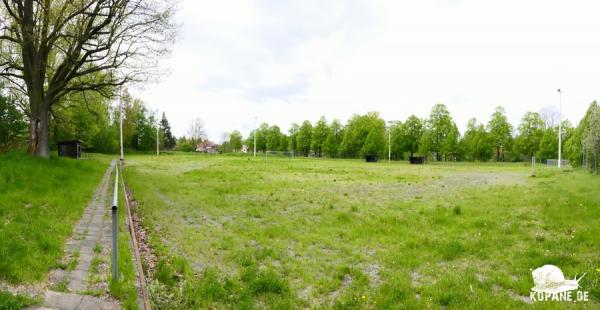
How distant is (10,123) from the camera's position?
28922 millimetres

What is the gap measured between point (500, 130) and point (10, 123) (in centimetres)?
7837

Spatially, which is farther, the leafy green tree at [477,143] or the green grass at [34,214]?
the leafy green tree at [477,143]

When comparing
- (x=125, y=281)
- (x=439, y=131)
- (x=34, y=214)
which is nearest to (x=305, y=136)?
(x=439, y=131)

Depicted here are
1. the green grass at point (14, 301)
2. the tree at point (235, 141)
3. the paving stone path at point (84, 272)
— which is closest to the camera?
the green grass at point (14, 301)

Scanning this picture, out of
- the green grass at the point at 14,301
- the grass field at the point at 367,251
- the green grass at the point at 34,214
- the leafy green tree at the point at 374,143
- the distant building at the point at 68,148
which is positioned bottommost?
the grass field at the point at 367,251

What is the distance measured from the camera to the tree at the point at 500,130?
232 ft

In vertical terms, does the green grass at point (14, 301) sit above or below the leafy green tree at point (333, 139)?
below

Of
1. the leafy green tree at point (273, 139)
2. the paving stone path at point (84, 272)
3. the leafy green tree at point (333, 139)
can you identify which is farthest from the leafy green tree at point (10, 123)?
the leafy green tree at point (273, 139)

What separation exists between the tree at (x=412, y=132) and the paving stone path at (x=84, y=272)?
2989 inches

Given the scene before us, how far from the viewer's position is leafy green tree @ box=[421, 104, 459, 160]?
73.7m

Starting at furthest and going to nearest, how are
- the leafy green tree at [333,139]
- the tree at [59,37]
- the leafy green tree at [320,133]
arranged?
the leafy green tree at [320,133], the leafy green tree at [333,139], the tree at [59,37]

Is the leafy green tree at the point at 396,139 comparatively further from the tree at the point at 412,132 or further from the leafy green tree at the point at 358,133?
the leafy green tree at the point at 358,133

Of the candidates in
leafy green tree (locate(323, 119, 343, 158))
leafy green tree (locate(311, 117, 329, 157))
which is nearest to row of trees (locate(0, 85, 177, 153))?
leafy green tree (locate(311, 117, 329, 157))

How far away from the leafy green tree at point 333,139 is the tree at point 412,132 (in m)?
19.4
